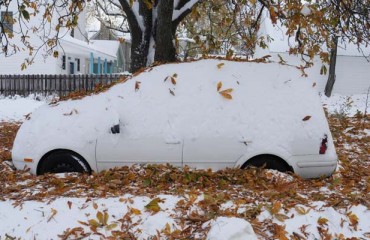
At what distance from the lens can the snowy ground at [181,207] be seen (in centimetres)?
387

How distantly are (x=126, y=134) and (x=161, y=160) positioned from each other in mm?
565

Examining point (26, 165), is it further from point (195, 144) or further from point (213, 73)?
point (213, 73)

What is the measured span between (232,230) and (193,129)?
210cm

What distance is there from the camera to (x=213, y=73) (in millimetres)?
5816

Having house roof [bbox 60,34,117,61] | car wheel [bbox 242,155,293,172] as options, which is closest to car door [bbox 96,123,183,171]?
car wheel [bbox 242,155,293,172]

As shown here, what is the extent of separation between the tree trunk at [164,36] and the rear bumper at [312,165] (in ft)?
13.4

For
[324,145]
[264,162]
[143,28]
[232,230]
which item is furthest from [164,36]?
[232,230]

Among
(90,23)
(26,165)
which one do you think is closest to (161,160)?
(26,165)

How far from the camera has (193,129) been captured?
5500 millimetres

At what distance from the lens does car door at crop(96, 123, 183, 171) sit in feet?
18.0

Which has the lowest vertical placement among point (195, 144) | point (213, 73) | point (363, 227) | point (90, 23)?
point (363, 227)

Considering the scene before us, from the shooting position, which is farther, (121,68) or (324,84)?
(121,68)

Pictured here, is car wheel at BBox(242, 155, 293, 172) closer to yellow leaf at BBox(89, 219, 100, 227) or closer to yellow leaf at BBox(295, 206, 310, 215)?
yellow leaf at BBox(295, 206, 310, 215)

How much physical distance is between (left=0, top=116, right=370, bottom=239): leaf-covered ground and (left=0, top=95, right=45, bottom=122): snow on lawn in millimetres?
9534
